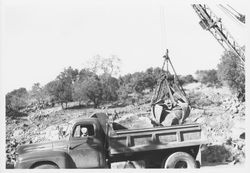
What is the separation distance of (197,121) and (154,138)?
118 cm

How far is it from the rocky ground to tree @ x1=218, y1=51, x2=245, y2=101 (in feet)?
0.59

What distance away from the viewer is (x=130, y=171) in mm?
6195

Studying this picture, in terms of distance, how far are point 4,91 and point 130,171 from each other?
10.7 feet

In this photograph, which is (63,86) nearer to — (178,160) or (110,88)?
(110,88)

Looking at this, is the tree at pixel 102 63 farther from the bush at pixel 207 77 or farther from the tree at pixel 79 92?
the bush at pixel 207 77

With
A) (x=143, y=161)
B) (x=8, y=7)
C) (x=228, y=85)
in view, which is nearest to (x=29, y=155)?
(x=143, y=161)

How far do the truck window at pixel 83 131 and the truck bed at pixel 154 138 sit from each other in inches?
16.0

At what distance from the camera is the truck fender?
18.5 ft

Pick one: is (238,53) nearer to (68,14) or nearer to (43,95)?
(68,14)

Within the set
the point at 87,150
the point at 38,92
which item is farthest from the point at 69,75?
the point at 87,150

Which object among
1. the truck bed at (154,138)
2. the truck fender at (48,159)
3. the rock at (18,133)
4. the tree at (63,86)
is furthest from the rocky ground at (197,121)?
the truck fender at (48,159)

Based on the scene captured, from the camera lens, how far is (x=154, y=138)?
5977 millimetres

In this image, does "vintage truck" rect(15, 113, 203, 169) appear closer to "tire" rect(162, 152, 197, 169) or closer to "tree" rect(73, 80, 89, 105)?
"tire" rect(162, 152, 197, 169)

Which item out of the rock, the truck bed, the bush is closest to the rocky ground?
the rock
